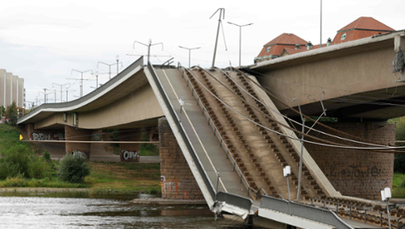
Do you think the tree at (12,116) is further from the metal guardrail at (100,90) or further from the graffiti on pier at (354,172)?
the graffiti on pier at (354,172)

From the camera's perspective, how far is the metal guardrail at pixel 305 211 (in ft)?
53.1

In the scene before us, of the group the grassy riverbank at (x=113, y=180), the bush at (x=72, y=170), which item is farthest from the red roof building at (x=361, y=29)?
the bush at (x=72, y=170)

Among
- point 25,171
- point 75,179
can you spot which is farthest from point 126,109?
point 25,171

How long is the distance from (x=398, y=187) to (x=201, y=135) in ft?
105

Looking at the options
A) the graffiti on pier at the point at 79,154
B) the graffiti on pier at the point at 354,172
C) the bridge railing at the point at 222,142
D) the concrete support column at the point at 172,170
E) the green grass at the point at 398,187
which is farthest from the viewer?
the graffiti on pier at the point at 79,154

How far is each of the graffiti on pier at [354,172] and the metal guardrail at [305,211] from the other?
21667 millimetres

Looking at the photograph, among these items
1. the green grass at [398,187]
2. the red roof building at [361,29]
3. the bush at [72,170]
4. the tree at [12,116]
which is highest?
the red roof building at [361,29]

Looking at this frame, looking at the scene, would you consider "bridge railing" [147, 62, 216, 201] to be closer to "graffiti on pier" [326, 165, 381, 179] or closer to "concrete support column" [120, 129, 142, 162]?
"graffiti on pier" [326, 165, 381, 179]

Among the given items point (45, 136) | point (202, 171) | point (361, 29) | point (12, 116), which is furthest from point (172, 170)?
point (361, 29)

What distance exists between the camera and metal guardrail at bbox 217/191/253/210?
22320 millimetres

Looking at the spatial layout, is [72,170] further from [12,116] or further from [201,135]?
[12,116]

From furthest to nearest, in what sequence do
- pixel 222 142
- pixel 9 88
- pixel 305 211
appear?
pixel 9 88 < pixel 222 142 < pixel 305 211

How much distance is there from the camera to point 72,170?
165 feet

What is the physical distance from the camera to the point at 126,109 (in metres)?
45.9
